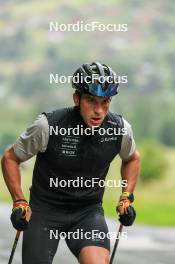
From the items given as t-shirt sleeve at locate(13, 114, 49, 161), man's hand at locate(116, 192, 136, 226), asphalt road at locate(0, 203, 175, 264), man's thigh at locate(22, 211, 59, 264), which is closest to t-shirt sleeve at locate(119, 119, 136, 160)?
man's hand at locate(116, 192, 136, 226)

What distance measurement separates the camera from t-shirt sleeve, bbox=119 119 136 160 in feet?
19.1

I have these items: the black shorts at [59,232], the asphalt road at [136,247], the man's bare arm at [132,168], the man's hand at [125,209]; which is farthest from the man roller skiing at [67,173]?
the asphalt road at [136,247]

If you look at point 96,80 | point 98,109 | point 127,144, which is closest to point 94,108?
point 98,109

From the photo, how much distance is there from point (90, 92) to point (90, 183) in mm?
667

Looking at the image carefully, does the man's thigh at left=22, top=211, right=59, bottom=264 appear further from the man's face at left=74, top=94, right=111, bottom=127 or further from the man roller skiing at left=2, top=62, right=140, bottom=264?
the man's face at left=74, top=94, right=111, bottom=127

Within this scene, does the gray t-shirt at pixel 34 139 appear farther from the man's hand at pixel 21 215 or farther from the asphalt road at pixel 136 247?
the asphalt road at pixel 136 247

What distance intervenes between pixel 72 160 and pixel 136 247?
7032 millimetres

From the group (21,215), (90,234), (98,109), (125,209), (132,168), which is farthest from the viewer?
(132,168)

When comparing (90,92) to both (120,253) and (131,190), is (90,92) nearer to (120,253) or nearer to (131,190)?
(131,190)

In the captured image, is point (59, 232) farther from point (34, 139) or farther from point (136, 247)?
point (136, 247)

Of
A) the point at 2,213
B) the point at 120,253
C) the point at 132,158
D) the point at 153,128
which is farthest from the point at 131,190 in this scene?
the point at 153,128

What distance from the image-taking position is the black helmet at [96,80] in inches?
213

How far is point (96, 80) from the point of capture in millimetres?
5477

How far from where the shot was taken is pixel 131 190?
603 centimetres
